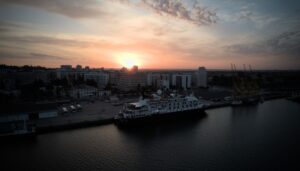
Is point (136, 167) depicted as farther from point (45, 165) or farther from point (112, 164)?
point (45, 165)

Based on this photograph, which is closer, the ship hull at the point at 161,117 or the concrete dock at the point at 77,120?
the concrete dock at the point at 77,120

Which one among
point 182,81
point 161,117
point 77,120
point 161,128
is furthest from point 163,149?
point 182,81

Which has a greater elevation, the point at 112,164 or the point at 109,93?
the point at 109,93

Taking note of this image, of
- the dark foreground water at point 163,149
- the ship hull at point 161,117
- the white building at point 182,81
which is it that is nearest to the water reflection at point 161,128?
the dark foreground water at point 163,149

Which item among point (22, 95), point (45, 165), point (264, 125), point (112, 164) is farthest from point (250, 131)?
point (22, 95)

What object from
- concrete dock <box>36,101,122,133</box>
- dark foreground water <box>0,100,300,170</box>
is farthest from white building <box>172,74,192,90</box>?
dark foreground water <box>0,100,300,170</box>

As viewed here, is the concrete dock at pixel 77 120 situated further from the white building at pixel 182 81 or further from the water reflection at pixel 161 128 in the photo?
the white building at pixel 182 81

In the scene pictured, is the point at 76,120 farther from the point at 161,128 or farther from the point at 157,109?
the point at 157,109

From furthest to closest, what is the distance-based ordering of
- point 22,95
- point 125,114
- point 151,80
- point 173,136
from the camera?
1. point 151,80
2. point 22,95
3. point 125,114
4. point 173,136
